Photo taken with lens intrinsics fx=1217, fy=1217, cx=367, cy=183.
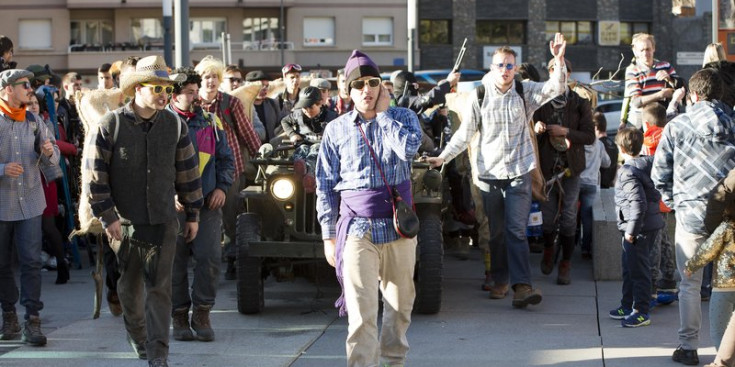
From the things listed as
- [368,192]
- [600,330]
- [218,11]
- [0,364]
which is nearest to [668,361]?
[600,330]

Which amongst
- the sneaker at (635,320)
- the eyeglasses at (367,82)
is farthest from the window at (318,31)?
the eyeglasses at (367,82)

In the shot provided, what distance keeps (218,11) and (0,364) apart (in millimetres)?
48719

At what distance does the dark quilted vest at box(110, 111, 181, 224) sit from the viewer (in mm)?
7203

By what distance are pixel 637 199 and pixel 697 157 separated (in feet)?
4.33

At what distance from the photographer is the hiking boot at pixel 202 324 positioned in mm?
8508

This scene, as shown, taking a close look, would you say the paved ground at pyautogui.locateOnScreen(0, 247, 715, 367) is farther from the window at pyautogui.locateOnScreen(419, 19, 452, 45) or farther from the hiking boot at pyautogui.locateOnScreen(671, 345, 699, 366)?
the window at pyautogui.locateOnScreen(419, 19, 452, 45)

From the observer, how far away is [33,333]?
8.38m

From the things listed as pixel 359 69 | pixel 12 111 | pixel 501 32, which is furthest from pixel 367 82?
pixel 501 32

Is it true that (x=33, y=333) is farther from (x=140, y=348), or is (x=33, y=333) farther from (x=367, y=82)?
(x=367, y=82)

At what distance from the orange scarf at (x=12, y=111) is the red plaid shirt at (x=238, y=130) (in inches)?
69.0

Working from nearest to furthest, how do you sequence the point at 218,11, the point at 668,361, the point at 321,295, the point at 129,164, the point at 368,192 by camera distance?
the point at 368,192
the point at 129,164
the point at 668,361
the point at 321,295
the point at 218,11

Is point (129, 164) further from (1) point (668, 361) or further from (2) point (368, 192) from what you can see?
(1) point (668, 361)

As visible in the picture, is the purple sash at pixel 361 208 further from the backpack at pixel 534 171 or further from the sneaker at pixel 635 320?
the backpack at pixel 534 171

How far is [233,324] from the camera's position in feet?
30.0
